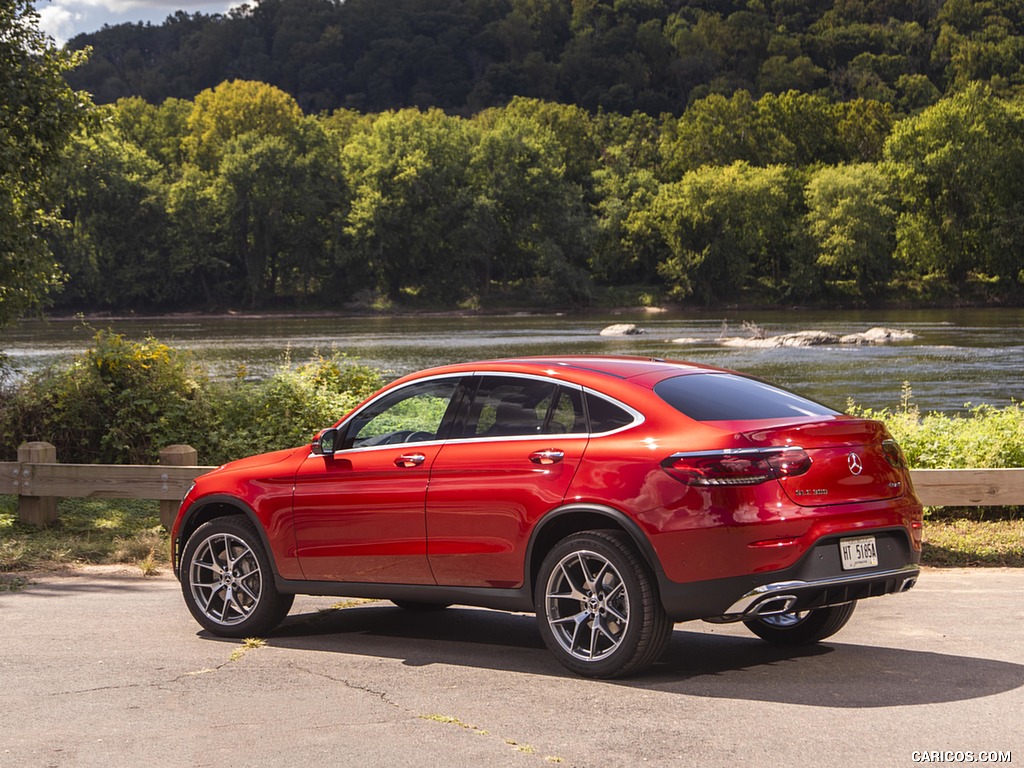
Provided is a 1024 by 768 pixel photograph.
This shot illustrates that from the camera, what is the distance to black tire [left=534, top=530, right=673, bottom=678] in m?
6.53

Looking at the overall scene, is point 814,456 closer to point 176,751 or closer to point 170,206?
point 176,751

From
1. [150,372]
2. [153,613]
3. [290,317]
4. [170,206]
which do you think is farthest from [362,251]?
[153,613]

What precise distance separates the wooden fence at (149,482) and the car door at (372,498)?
4.09m

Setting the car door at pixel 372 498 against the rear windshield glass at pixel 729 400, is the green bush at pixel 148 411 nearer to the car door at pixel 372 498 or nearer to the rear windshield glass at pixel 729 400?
the car door at pixel 372 498

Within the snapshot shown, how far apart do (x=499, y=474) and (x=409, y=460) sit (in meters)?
0.68

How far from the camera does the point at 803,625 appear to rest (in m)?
7.61

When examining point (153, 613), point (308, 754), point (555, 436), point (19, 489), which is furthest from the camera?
point (19, 489)

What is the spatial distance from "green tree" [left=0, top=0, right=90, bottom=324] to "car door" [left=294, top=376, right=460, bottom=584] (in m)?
11.1

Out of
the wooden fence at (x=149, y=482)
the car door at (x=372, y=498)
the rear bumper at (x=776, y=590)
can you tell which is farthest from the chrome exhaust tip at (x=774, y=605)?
the wooden fence at (x=149, y=482)

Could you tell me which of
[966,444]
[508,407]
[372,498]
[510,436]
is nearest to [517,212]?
[966,444]

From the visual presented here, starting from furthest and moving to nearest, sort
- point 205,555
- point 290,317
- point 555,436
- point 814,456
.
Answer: point 290,317
point 205,555
point 555,436
point 814,456

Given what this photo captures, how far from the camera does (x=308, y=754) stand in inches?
219

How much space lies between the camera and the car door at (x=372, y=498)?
24.5ft

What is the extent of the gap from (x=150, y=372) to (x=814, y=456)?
10911 mm
